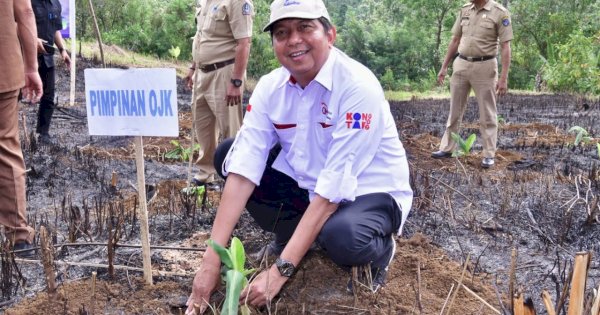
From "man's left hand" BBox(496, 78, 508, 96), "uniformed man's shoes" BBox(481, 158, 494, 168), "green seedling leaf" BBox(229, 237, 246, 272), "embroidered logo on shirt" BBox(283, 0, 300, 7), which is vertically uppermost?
"embroidered logo on shirt" BBox(283, 0, 300, 7)

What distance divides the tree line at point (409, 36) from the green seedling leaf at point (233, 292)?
52.5 ft

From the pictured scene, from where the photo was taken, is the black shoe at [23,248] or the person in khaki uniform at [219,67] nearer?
the black shoe at [23,248]

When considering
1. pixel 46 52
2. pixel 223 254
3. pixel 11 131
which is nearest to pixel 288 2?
pixel 223 254

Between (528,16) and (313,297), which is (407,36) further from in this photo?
(313,297)

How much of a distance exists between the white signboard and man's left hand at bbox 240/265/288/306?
64cm

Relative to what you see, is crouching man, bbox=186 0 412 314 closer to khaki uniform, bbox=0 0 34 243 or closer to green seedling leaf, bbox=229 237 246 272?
green seedling leaf, bbox=229 237 246 272

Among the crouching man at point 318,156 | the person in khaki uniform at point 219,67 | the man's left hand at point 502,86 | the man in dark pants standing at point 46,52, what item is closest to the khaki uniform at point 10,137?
the crouching man at point 318,156

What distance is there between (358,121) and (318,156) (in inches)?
11.9

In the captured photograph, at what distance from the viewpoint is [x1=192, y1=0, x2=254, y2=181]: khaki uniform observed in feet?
14.1

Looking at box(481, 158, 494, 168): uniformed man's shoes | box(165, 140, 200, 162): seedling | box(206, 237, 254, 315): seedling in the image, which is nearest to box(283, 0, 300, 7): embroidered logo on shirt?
box(206, 237, 254, 315): seedling

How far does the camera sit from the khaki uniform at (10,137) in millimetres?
2859

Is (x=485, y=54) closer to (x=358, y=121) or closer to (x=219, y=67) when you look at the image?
(x=219, y=67)

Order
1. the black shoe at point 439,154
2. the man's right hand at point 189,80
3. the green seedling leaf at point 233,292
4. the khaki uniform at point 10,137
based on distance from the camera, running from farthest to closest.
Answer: the black shoe at point 439,154, the man's right hand at point 189,80, the khaki uniform at point 10,137, the green seedling leaf at point 233,292

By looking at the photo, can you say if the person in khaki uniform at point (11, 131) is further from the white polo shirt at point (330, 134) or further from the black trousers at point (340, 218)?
the white polo shirt at point (330, 134)
